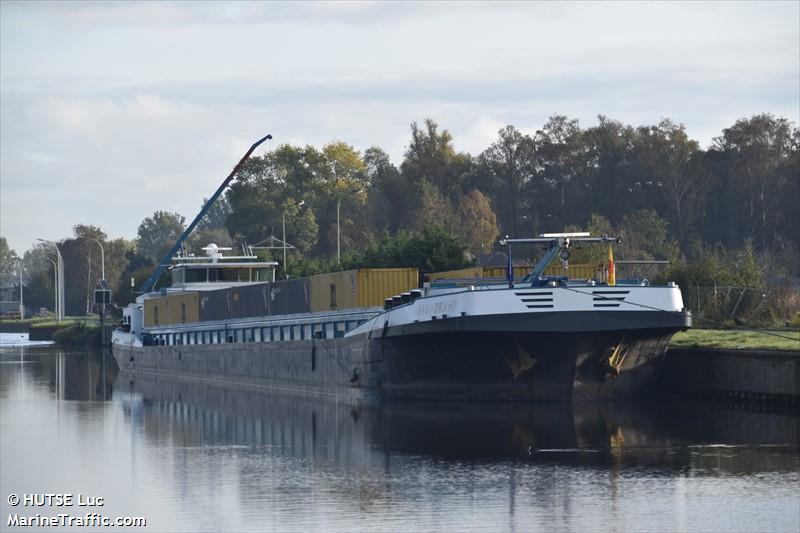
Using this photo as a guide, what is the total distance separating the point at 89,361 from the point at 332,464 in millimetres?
60155

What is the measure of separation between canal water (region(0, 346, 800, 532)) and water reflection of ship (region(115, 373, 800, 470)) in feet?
0.24

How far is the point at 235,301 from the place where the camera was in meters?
64.1

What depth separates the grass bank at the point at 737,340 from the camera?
43.3 meters

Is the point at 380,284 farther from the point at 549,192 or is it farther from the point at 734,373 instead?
the point at 549,192

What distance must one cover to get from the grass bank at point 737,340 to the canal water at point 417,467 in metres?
2.54

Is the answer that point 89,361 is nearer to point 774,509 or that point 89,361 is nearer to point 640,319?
point 640,319

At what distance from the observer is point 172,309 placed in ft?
240

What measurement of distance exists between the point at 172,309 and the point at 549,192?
2028 inches

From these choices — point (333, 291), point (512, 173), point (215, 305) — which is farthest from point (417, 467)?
point (512, 173)

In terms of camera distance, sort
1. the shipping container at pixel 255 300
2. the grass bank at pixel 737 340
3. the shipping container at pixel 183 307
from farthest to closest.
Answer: the shipping container at pixel 183 307 < the shipping container at pixel 255 300 < the grass bank at pixel 737 340

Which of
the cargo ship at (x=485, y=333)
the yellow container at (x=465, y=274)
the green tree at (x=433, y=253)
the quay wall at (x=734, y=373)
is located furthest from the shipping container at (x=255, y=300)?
the quay wall at (x=734, y=373)

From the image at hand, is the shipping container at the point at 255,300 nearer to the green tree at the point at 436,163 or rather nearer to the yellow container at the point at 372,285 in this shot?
the yellow container at the point at 372,285

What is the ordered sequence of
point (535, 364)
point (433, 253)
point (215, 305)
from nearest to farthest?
1. point (535, 364)
2. point (215, 305)
3. point (433, 253)

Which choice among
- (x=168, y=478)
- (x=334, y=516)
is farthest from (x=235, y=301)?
(x=334, y=516)
